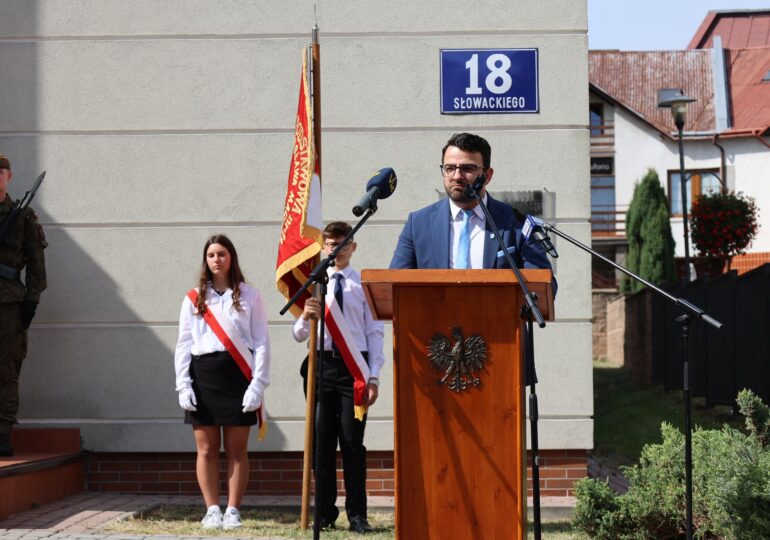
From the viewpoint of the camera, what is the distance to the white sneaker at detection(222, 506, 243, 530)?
766 centimetres

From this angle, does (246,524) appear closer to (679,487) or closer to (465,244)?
(679,487)

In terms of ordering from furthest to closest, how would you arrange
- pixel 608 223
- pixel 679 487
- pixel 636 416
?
pixel 608 223 → pixel 636 416 → pixel 679 487

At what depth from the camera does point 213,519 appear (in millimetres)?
7691

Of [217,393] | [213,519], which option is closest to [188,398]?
[217,393]

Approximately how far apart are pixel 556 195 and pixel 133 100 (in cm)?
348

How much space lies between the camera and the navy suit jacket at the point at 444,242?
5.23m

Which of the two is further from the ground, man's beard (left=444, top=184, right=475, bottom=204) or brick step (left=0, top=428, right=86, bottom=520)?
man's beard (left=444, top=184, right=475, bottom=204)

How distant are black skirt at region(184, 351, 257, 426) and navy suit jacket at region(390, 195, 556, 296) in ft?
8.91

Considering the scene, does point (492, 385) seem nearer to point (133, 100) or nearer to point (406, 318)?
point (406, 318)

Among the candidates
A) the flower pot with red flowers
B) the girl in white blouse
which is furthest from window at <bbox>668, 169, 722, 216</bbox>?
the girl in white blouse

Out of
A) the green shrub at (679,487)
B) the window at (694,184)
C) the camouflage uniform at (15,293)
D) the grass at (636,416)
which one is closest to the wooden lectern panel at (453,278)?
the green shrub at (679,487)

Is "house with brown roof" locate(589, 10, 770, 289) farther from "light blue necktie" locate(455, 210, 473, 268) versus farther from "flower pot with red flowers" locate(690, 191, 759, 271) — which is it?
"light blue necktie" locate(455, 210, 473, 268)

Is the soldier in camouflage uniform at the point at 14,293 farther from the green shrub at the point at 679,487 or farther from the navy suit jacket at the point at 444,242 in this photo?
the green shrub at the point at 679,487

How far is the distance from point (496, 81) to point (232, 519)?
13.1 feet
